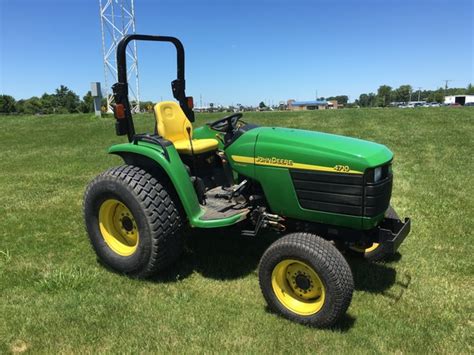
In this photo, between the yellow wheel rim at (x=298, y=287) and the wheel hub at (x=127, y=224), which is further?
the wheel hub at (x=127, y=224)

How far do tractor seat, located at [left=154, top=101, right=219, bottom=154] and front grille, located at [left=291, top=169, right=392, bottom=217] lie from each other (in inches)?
45.3

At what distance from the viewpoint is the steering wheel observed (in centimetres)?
391

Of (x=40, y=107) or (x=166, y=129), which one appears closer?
(x=166, y=129)

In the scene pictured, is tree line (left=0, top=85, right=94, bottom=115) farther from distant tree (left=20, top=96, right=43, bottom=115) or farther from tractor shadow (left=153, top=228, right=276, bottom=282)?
tractor shadow (left=153, top=228, right=276, bottom=282)

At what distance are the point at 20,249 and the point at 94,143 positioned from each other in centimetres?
883

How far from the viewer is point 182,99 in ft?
16.2

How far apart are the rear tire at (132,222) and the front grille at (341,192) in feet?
3.68

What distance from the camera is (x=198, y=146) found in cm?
418

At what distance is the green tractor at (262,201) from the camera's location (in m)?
3.19

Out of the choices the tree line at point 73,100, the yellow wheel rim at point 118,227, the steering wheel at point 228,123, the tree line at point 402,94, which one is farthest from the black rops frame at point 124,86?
the tree line at point 402,94

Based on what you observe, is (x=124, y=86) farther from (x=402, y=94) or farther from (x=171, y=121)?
(x=402, y=94)

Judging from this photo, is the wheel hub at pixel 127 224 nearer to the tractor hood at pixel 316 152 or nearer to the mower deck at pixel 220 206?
the mower deck at pixel 220 206

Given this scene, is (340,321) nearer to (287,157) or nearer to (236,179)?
(287,157)

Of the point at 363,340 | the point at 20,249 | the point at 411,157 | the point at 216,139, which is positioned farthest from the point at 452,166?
the point at 20,249
